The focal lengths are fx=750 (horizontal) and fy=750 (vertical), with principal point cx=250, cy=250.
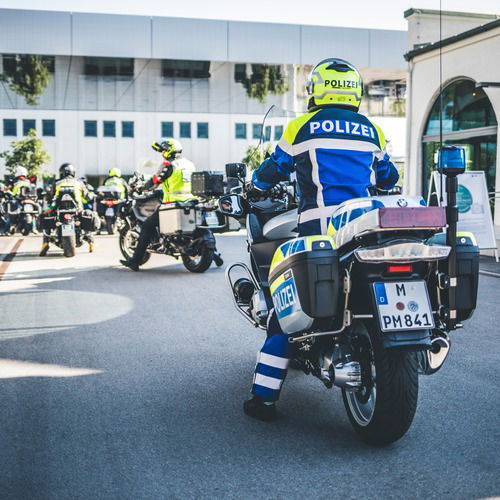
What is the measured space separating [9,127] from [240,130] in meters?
15.1

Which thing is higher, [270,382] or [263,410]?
[270,382]

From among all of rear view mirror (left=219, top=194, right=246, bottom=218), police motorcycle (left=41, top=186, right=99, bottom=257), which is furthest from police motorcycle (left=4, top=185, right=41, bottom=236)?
rear view mirror (left=219, top=194, right=246, bottom=218)

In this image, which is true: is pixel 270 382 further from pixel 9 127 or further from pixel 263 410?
pixel 9 127

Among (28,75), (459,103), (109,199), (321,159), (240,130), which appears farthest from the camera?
(240,130)

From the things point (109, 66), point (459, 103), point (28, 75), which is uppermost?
point (109, 66)

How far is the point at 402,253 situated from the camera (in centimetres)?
353

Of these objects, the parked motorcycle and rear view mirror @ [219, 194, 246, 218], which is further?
the parked motorcycle

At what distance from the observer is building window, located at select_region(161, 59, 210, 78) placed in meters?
44.4

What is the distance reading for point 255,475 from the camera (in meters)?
3.45

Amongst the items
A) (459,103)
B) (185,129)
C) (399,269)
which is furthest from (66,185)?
(185,129)

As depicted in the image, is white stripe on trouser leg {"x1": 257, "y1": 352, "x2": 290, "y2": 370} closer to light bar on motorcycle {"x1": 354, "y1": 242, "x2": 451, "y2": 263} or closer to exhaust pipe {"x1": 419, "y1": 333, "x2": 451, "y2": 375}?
exhaust pipe {"x1": 419, "y1": 333, "x2": 451, "y2": 375}

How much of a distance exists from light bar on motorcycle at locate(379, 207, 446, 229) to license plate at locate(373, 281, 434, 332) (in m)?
0.31

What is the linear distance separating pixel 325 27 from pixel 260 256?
43515mm

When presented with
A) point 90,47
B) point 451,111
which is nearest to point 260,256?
point 451,111
